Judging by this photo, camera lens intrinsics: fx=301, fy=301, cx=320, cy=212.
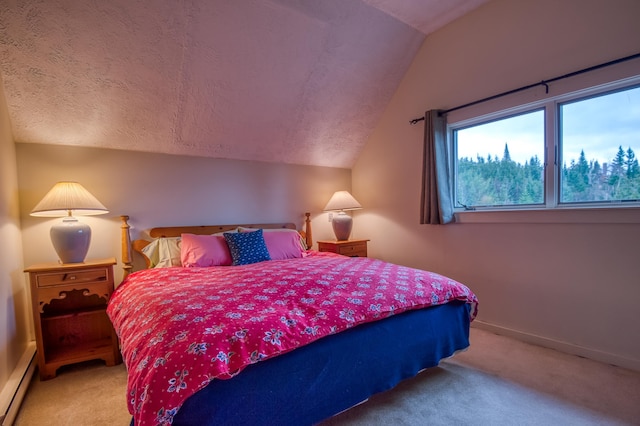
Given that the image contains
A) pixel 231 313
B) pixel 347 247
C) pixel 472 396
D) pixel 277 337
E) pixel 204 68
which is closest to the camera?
pixel 277 337

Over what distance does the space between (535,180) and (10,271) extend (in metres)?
3.97

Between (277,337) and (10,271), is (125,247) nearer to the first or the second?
(10,271)

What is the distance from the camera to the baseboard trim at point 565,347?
2.00 meters

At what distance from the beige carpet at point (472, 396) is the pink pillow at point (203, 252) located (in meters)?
0.90

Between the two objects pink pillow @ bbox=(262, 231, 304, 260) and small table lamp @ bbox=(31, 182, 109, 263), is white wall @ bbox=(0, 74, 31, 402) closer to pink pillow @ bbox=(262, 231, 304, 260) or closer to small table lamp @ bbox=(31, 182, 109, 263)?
small table lamp @ bbox=(31, 182, 109, 263)

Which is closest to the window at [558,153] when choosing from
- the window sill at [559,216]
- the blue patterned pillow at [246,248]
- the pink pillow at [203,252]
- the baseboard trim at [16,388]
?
the window sill at [559,216]

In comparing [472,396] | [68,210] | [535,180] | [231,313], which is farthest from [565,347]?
[68,210]

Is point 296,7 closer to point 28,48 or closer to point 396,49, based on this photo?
point 396,49

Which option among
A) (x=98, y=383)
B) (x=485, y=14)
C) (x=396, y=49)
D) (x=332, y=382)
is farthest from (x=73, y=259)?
(x=485, y=14)

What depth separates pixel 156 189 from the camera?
291cm

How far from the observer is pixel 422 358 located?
1.70 m

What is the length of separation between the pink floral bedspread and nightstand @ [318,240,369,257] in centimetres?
121

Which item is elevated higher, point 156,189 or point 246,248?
point 156,189

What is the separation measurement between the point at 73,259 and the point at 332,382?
216cm
